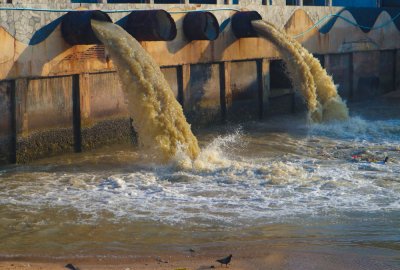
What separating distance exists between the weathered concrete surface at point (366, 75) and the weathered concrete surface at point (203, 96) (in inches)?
234

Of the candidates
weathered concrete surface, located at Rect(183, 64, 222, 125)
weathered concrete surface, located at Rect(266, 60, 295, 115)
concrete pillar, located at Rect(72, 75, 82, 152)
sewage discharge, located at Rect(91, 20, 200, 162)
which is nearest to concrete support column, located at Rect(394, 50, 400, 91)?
weathered concrete surface, located at Rect(266, 60, 295, 115)

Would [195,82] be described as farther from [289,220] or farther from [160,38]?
[289,220]

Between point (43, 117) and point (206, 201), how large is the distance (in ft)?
13.0

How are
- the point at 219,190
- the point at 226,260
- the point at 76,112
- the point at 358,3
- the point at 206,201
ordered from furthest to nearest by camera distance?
1. the point at 358,3
2. the point at 76,112
3. the point at 219,190
4. the point at 206,201
5. the point at 226,260

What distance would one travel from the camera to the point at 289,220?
28.8 feet

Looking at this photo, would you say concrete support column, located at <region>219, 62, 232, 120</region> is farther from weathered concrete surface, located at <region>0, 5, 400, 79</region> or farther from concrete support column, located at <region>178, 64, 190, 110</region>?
concrete support column, located at <region>178, 64, 190, 110</region>

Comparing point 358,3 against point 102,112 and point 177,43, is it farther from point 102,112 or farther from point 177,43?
point 102,112

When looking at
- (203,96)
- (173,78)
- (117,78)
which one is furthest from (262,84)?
(117,78)

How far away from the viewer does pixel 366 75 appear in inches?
850

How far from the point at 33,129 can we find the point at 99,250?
5032 millimetres

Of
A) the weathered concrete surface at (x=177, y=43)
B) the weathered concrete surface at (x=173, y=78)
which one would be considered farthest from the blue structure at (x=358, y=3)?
the weathered concrete surface at (x=173, y=78)

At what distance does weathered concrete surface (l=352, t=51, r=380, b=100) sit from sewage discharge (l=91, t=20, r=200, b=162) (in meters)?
9.65

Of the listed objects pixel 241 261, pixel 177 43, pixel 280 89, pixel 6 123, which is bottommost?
pixel 241 261

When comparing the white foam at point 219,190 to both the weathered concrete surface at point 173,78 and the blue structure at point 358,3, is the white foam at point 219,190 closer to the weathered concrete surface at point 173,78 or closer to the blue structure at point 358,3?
the weathered concrete surface at point 173,78
